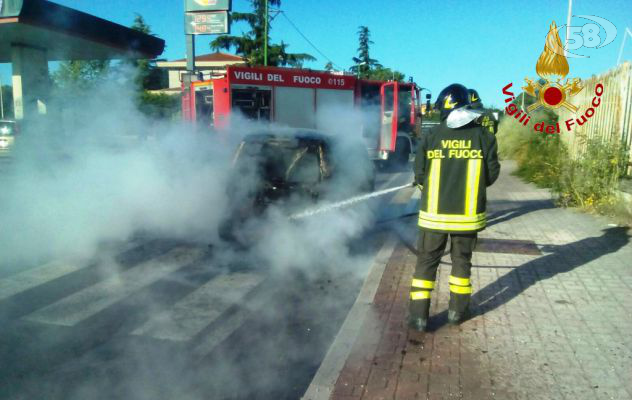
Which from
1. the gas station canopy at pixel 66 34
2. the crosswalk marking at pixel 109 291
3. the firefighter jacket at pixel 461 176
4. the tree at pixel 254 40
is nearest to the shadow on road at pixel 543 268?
the firefighter jacket at pixel 461 176

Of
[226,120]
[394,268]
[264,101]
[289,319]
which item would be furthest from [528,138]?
[289,319]

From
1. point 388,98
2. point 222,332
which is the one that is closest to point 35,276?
point 222,332

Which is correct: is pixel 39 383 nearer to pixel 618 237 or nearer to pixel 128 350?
pixel 128 350

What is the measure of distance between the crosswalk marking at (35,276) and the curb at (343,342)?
3087 mm

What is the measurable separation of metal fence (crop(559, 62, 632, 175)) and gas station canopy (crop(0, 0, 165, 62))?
9079mm

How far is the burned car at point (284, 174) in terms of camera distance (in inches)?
241

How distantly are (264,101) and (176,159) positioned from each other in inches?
257

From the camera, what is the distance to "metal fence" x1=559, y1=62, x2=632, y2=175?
26.8 ft

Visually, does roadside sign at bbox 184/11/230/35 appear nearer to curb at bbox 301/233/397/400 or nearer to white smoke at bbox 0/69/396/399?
white smoke at bbox 0/69/396/399

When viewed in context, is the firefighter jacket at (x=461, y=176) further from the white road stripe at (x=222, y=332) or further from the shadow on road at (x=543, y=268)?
the white road stripe at (x=222, y=332)

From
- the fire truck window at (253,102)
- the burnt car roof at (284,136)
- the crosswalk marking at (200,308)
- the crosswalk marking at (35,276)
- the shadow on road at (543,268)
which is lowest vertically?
the crosswalk marking at (200,308)

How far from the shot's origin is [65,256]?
5.81 m

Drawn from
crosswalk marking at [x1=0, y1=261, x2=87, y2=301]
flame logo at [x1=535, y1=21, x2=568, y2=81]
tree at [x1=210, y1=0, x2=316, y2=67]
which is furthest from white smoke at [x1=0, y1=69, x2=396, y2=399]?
tree at [x1=210, y1=0, x2=316, y2=67]

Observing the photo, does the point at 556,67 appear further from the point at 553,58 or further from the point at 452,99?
the point at 452,99
